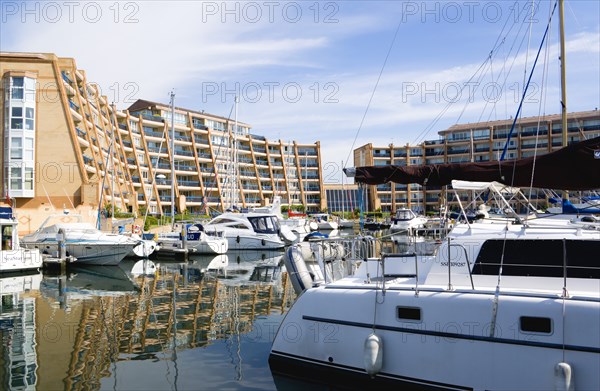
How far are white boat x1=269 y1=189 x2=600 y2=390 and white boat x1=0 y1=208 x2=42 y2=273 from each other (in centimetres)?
1799

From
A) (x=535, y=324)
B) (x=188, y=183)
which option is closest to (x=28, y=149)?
(x=188, y=183)

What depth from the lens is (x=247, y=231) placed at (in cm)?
3603

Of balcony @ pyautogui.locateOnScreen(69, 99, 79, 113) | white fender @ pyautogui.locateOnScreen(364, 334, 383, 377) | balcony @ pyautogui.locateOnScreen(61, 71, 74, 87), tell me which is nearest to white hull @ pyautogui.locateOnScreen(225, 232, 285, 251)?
balcony @ pyautogui.locateOnScreen(69, 99, 79, 113)

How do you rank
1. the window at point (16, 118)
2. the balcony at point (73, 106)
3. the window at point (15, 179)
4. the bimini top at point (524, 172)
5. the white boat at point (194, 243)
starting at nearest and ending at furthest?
1. the bimini top at point (524, 172)
2. the white boat at point (194, 243)
3. the window at point (15, 179)
4. the window at point (16, 118)
5. the balcony at point (73, 106)

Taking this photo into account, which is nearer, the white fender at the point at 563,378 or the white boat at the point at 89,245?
the white fender at the point at 563,378

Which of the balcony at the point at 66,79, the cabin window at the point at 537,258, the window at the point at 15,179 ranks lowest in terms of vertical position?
the cabin window at the point at 537,258

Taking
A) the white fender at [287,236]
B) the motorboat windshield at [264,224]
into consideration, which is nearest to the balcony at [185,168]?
the white fender at [287,236]

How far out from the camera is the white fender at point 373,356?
26.7 ft

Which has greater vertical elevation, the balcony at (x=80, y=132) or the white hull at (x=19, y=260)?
the balcony at (x=80, y=132)

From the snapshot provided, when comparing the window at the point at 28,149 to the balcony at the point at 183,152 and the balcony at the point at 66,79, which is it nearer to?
the balcony at the point at 66,79

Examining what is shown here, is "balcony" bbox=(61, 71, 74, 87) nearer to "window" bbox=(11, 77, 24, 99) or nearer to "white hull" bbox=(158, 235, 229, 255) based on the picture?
"window" bbox=(11, 77, 24, 99)

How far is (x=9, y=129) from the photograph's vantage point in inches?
1836

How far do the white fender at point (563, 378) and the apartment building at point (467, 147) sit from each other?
71761mm

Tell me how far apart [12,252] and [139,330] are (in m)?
13.5
